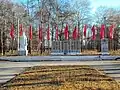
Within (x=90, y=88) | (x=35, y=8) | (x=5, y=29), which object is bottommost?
(x=90, y=88)

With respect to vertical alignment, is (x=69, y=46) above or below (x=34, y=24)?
below

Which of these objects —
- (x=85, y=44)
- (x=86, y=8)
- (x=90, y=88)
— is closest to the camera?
(x=90, y=88)

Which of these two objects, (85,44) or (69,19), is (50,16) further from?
(85,44)

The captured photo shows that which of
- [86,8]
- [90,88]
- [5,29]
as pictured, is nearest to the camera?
[90,88]

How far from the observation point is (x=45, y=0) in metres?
61.8

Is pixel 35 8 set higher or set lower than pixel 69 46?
higher

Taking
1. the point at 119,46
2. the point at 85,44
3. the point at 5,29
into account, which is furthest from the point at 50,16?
the point at 119,46

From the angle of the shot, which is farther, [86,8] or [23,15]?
[86,8]

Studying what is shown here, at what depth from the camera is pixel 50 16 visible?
65000 millimetres

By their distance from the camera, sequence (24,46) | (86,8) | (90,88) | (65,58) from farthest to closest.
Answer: (86,8) < (24,46) < (65,58) < (90,88)

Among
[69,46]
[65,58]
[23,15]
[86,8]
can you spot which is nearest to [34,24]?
[23,15]

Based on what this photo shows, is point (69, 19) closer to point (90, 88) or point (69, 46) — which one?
point (69, 46)

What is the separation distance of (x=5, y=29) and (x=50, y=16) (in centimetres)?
919

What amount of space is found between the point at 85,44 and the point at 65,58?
127 ft
